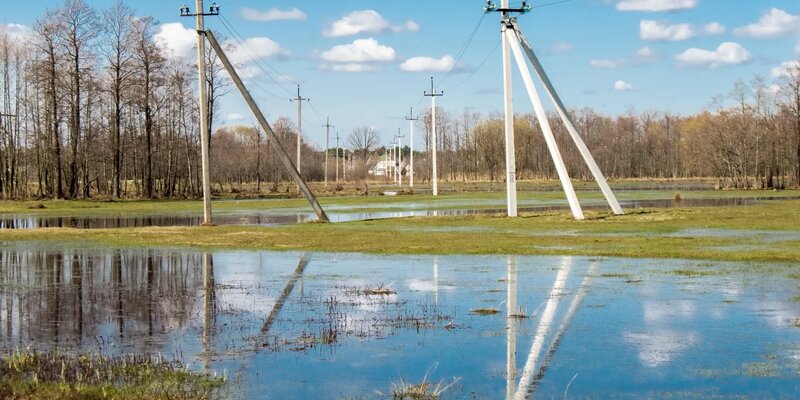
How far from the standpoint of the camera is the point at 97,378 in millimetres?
10609

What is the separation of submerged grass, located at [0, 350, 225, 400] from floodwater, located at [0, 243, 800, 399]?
497mm

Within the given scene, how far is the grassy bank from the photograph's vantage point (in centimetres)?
2784

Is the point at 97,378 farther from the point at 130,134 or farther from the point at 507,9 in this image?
the point at 130,134

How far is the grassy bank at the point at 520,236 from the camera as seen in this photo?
91.4ft

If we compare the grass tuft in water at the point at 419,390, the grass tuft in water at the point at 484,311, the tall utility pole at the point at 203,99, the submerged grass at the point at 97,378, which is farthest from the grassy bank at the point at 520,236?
the submerged grass at the point at 97,378

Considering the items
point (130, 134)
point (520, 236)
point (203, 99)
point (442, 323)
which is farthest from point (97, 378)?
point (130, 134)

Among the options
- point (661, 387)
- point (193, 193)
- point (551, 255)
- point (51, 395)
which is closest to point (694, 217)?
point (551, 255)

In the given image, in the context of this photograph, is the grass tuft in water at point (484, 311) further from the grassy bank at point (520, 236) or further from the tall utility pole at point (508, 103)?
the tall utility pole at point (508, 103)

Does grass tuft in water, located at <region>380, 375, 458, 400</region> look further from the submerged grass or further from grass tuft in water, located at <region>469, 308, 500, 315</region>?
grass tuft in water, located at <region>469, 308, 500, 315</region>

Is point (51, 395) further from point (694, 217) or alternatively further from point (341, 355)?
point (694, 217)

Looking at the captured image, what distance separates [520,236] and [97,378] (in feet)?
80.6

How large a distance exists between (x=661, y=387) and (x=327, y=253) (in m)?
19.0

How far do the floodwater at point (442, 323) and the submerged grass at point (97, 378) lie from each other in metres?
0.50

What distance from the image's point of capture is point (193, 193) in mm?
89750
